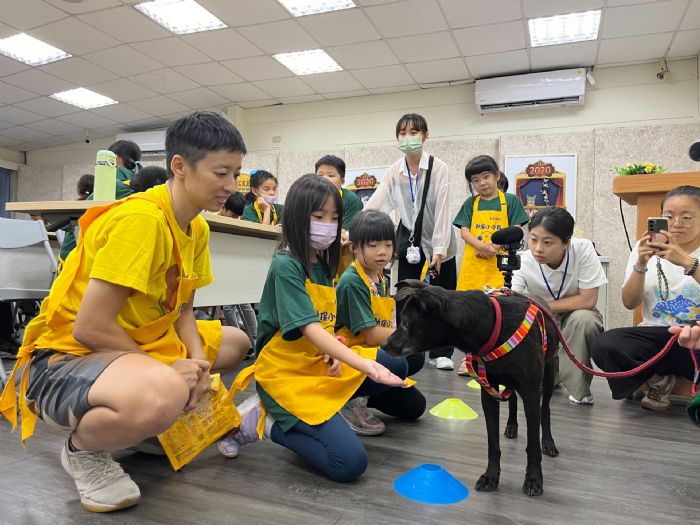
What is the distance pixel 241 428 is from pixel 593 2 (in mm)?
4488

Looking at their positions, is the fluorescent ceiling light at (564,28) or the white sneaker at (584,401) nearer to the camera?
the white sneaker at (584,401)

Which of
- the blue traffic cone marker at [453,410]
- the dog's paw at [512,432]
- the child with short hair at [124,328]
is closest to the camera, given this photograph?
the child with short hair at [124,328]

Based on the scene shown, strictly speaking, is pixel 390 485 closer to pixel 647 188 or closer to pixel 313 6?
pixel 647 188

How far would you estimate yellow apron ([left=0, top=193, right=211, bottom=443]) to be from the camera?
3.95 feet

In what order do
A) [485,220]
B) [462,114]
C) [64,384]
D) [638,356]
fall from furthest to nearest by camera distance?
[462,114], [485,220], [638,356], [64,384]

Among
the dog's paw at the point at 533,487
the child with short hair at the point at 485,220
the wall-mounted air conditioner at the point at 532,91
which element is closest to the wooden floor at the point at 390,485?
the dog's paw at the point at 533,487

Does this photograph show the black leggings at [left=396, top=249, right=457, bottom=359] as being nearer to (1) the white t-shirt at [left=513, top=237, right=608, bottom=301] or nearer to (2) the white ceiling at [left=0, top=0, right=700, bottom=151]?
(1) the white t-shirt at [left=513, top=237, right=608, bottom=301]

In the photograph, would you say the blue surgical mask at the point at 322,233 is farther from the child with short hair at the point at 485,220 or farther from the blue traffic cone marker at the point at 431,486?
the child with short hair at the point at 485,220

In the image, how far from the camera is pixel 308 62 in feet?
18.5

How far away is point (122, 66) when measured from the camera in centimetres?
565

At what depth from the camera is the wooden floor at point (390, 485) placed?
1.14 metres

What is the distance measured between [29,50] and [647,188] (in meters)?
6.13

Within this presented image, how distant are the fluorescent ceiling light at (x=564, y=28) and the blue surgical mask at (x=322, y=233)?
13.1 feet

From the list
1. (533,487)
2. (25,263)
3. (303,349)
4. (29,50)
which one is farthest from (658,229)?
(29,50)
